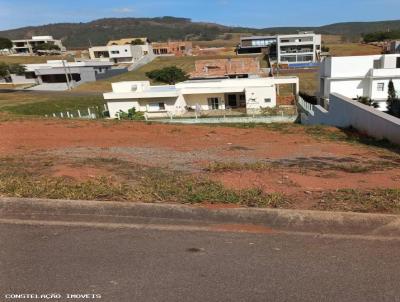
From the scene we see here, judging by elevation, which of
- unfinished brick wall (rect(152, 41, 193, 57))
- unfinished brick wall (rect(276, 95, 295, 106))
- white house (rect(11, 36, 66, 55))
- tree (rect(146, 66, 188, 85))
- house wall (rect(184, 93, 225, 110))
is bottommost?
unfinished brick wall (rect(276, 95, 295, 106))

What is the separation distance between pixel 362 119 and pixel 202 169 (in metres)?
8.53

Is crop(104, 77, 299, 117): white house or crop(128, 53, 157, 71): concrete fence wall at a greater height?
crop(128, 53, 157, 71): concrete fence wall

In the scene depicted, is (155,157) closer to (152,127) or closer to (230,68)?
(152,127)

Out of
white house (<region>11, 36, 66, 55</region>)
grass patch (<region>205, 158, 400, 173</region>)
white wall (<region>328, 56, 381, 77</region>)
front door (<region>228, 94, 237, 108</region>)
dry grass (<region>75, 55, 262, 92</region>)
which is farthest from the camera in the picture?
white house (<region>11, 36, 66, 55</region>)

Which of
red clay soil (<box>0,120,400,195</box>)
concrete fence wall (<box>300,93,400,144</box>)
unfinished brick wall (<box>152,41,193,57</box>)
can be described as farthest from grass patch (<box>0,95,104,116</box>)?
unfinished brick wall (<box>152,41,193,57</box>)

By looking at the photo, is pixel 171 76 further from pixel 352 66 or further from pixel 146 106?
pixel 352 66

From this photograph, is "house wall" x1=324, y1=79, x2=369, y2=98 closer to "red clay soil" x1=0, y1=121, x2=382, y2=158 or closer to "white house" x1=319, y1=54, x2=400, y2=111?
"white house" x1=319, y1=54, x2=400, y2=111

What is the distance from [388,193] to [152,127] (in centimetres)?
900

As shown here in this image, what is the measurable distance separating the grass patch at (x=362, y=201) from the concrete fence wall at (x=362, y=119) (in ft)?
18.4

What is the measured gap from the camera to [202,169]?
5.65m

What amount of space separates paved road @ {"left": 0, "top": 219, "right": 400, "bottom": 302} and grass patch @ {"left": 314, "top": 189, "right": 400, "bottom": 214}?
0.54 meters

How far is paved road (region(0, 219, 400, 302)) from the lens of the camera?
8.52 ft

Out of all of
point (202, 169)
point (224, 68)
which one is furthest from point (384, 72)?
point (202, 169)

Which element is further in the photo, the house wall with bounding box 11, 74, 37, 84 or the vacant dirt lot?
the house wall with bounding box 11, 74, 37, 84
